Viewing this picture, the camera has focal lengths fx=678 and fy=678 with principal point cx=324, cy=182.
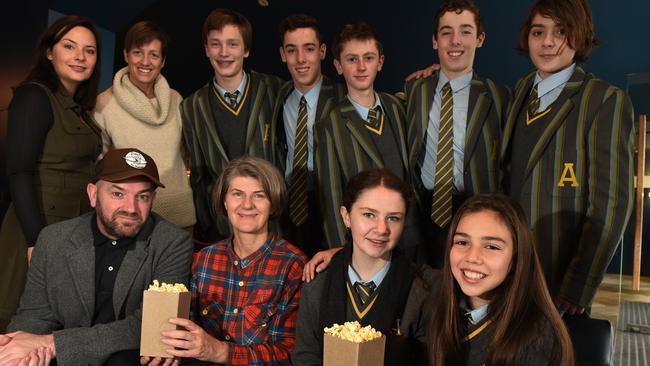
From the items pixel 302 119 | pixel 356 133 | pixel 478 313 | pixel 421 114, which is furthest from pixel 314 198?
pixel 478 313

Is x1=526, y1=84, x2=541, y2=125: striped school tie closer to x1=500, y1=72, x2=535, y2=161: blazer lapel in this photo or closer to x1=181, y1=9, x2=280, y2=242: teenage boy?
x1=500, y1=72, x2=535, y2=161: blazer lapel

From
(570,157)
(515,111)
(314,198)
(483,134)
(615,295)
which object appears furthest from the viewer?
(615,295)

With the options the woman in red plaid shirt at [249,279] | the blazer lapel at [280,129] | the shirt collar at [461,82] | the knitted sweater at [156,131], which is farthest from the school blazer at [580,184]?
the knitted sweater at [156,131]

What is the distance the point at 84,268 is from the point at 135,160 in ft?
1.61

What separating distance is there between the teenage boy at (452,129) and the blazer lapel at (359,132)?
0.19 metres

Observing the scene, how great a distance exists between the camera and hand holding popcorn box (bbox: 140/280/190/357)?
7.67 ft

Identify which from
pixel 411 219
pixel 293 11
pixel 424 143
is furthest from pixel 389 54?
pixel 411 219

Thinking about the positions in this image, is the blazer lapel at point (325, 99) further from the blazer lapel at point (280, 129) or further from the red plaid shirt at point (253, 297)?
the red plaid shirt at point (253, 297)

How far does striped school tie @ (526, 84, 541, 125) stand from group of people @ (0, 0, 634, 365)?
13 millimetres

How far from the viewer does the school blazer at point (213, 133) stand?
3.72 m

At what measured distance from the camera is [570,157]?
284 cm

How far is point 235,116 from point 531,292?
2073 millimetres

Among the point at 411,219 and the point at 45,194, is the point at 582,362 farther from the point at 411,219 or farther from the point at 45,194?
the point at 45,194

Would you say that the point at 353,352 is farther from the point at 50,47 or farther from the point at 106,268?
the point at 50,47
